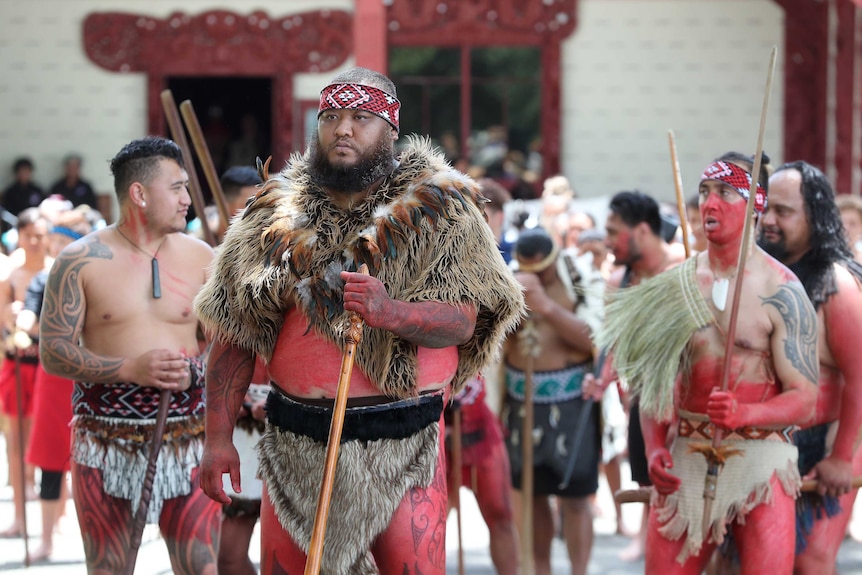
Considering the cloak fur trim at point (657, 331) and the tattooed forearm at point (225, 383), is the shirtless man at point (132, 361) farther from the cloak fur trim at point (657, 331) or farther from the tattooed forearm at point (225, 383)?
the cloak fur trim at point (657, 331)

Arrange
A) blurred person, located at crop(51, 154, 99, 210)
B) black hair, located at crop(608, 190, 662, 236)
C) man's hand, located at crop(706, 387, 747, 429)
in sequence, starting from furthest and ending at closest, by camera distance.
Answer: blurred person, located at crop(51, 154, 99, 210) < black hair, located at crop(608, 190, 662, 236) < man's hand, located at crop(706, 387, 747, 429)

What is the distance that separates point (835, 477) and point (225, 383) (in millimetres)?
2411

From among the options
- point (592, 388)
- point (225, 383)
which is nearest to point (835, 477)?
point (592, 388)

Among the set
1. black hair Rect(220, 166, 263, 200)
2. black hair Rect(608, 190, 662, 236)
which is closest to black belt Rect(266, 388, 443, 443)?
black hair Rect(220, 166, 263, 200)

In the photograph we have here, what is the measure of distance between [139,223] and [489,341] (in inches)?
67.0

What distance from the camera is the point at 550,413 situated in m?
7.02

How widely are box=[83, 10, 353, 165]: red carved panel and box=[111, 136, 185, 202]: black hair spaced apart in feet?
36.9

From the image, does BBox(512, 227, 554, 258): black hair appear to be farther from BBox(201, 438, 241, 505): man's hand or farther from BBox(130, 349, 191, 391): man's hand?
BBox(201, 438, 241, 505): man's hand

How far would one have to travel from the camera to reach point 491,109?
656 inches

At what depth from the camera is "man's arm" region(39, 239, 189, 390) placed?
5051 mm

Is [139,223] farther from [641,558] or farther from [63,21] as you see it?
[63,21]

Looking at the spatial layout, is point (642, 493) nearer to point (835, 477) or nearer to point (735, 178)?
point (835, 477)


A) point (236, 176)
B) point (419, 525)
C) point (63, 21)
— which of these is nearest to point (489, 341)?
point (419, 525)

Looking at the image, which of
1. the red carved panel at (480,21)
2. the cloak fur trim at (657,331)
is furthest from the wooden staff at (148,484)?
the red carved panel at (480,21)
